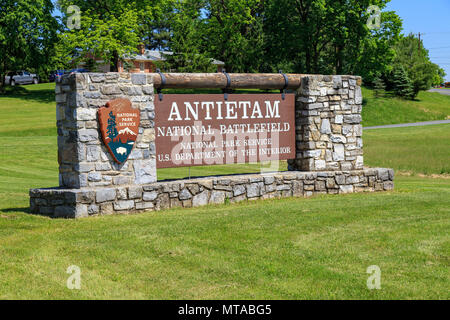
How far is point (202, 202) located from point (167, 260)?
4.14 metres

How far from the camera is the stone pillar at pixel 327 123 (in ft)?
39.8

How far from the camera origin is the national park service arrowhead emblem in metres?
9.85

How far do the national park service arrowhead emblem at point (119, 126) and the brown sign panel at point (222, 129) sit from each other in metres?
0.58

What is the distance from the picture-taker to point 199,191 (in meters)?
10.8

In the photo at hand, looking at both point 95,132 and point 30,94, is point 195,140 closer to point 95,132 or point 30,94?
point 95,132

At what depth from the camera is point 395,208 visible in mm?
9883

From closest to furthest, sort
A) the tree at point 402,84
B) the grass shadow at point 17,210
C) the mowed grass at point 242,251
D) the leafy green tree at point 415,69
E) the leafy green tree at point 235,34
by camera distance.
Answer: the mowed grass at point 242,251 → the grass shadow at point 17,210 → the leafy green tree at point 235,34 → the tree at point 402,84 → the leafy green tree at point 415,69

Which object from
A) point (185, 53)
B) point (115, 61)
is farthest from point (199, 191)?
point (115, 61)

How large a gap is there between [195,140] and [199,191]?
104 centimetres

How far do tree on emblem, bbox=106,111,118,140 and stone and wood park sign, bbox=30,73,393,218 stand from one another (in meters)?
0.02

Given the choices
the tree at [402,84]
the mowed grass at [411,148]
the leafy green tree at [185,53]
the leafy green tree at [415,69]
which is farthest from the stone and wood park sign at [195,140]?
the leafy green tree at [415,69]

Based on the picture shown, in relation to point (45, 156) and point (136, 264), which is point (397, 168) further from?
point (136, 264)

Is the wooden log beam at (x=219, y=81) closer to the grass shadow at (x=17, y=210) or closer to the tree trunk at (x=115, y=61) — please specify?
the grass shadow at (x=17, y=210)

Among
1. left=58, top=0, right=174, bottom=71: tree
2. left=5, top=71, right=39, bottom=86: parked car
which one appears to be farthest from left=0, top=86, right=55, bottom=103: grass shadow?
left=5, top=71, right=39, bottom=86: parked car
